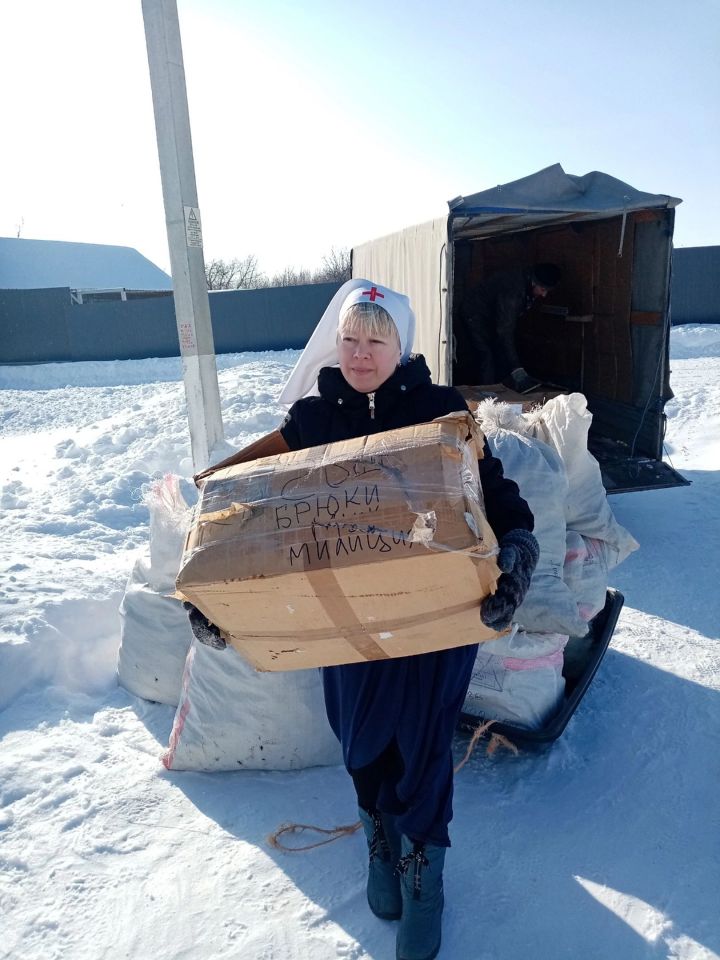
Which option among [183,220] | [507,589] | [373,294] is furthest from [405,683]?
[183,220]

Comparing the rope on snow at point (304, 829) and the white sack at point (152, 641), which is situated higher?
the white sack at point (152, 641)

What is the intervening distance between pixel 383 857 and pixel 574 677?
1.19 meters

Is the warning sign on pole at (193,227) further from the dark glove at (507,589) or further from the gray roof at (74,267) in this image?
the gray roof at (74,267)

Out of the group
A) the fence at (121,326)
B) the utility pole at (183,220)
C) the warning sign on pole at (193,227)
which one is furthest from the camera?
the fence at (121,326)

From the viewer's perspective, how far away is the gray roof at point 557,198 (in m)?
4.29

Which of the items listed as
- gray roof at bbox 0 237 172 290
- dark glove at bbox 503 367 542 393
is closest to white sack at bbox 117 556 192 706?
dark glove at bbox 503 367 542 393

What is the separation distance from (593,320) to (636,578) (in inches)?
128

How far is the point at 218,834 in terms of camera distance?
2.05 metres

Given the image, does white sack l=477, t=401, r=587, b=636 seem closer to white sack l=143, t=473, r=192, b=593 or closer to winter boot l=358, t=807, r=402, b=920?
winter boot l=358, t=807, r=402, b=920

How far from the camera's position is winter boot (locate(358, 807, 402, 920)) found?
1.76 m

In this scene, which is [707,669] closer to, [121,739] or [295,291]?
[121,739]

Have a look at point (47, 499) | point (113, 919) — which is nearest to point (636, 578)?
point (113, 919)

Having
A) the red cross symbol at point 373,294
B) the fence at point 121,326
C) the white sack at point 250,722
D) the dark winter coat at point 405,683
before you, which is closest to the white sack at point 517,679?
the white sack at point 250,722

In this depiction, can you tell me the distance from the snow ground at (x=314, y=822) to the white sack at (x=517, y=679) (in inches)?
6.5
